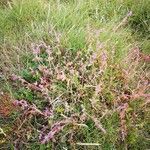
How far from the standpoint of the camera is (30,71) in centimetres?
329

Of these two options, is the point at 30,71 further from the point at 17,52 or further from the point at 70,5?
the point at 70,5

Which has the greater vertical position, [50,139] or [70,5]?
[70,5]

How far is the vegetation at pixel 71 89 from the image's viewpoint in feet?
9.75

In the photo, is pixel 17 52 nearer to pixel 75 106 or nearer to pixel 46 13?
pixel 46 13

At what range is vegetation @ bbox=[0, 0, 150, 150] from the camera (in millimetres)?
2973

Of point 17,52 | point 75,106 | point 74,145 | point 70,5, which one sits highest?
point 70,5

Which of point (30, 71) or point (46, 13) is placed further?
point (46, 13)

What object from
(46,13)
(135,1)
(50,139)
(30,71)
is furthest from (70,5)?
(50,139)

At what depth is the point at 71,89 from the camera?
10.00 feet

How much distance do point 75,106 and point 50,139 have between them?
1.11ft

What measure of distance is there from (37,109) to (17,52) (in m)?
0.84

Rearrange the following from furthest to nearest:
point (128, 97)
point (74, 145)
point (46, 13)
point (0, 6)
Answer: point (0, 6), point (46, 13), point (128, 97), point (74, 145)

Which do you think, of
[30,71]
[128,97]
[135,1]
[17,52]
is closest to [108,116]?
[128,97]

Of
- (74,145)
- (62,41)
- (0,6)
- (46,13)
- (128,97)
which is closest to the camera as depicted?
(74,145)
